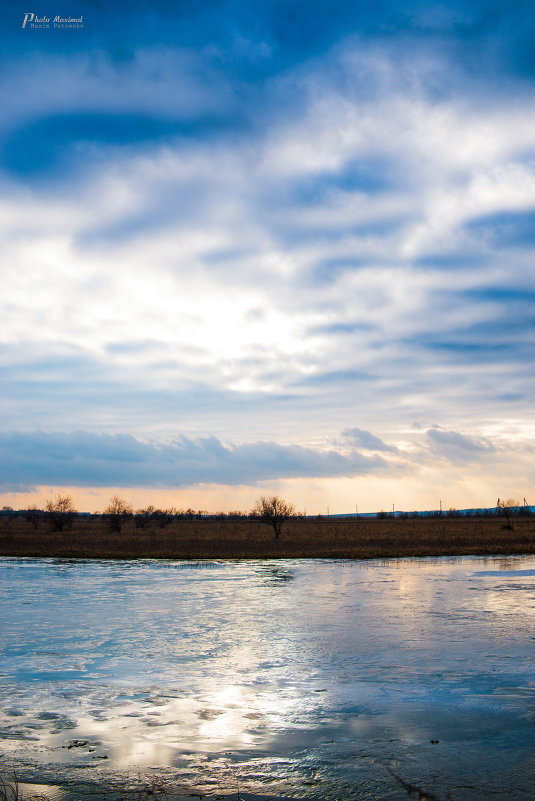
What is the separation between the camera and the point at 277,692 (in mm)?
11102

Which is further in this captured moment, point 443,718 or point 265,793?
point 443,718

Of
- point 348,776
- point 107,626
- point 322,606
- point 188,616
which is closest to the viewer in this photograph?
point 348,776

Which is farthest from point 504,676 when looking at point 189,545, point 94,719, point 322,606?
point 189,545

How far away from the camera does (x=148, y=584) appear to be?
2733 centimetres

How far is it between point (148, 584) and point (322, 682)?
17.0 metres

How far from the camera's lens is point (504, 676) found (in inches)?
468

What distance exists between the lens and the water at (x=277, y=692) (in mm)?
7645

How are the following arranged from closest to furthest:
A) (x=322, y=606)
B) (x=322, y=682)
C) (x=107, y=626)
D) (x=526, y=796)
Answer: (x=526, y=796)
(x=322, y=682)
(x=107, y=626)
(x=322, y=606)

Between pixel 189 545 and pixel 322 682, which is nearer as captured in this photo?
pixel 322 682

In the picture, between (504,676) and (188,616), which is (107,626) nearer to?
(188,616)

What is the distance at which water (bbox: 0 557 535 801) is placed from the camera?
7645 millimetres

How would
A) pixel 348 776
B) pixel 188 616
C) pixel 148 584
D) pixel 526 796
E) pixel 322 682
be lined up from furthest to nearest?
pixel 148 584, pixel 188 616, pixel 322 682, pixel 348 776, pixel 526 796

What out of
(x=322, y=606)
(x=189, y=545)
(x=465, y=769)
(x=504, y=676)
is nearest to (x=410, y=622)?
(x=322, y=606)

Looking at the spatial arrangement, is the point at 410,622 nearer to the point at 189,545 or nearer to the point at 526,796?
the point at 526,796
